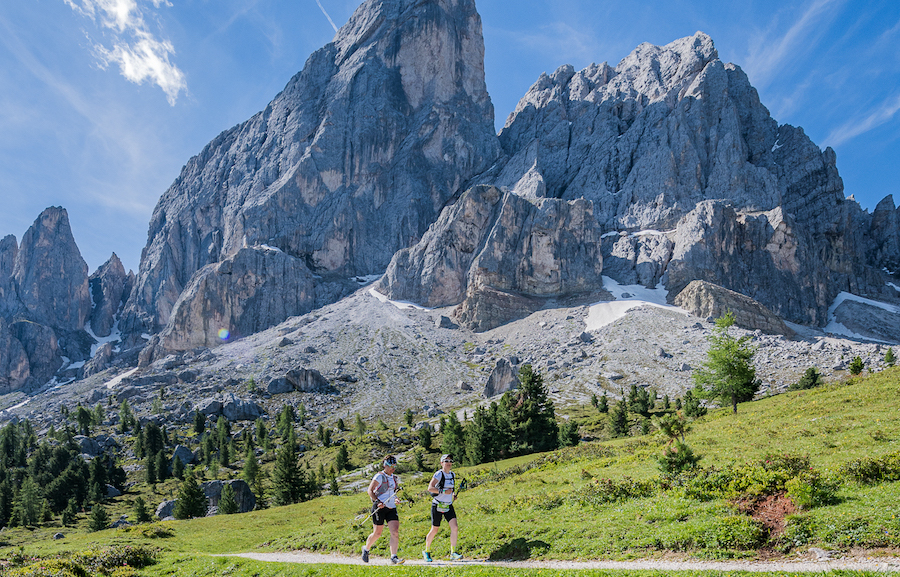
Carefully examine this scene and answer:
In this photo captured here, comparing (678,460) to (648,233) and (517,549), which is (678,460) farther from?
(648,233)

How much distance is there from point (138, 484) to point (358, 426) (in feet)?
120

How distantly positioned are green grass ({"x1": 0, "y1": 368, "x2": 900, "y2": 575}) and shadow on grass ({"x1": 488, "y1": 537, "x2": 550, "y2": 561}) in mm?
37

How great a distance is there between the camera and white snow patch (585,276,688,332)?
129m

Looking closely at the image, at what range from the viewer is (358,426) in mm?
86438

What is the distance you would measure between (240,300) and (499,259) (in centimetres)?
10793

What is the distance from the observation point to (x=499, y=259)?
531ft

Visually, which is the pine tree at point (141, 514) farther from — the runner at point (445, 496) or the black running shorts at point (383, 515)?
the runner at point (445, 496)

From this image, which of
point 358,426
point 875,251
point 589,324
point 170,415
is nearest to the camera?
point 358,426

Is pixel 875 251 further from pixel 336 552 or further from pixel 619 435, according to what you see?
pixel 336 552

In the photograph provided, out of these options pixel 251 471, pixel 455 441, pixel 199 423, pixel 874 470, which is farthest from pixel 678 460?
pixel 199 423

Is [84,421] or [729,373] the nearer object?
[729,373]

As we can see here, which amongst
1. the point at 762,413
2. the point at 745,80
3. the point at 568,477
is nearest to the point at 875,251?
the point at 745,80

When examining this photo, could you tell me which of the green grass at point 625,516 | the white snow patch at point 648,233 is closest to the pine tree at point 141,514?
the green grass at point 625,516

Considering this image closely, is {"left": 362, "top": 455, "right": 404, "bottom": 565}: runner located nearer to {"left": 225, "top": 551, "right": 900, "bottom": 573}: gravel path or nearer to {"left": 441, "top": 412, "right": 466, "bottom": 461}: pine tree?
{"left": 225, "top": 551, "right": 900, "bottom": 573}: gravel path
